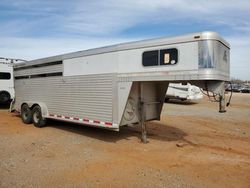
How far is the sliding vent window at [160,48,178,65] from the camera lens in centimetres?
707

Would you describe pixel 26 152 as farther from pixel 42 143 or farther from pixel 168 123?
pixel 168 123

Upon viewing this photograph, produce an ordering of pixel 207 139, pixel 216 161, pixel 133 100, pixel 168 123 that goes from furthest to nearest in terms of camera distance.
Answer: pixel 168 123 < pixel 207 139 < pixel 133 100 < pixel 216 161

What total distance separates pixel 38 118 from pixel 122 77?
484 centimetres

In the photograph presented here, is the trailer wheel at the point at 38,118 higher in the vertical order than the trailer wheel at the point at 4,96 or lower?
lower

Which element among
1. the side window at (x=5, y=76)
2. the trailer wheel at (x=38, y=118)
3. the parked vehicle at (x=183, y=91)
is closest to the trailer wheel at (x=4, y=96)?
the side window at (x=5, y=76)

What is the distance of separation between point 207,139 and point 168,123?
3200 mm

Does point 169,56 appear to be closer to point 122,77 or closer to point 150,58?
point 150,58

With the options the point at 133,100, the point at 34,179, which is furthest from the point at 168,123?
the point at 34,179

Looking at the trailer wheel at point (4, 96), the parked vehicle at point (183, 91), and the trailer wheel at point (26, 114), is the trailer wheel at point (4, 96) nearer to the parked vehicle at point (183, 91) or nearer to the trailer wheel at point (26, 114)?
the trailer wheel at point (26, 114)

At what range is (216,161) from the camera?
677cm

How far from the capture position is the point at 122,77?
8070 mm

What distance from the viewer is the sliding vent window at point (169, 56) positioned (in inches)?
278

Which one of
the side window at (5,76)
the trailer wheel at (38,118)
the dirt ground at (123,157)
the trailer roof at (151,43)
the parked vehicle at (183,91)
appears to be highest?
the trailer roof at (151,43)

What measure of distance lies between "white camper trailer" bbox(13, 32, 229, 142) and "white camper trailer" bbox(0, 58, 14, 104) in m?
6.57
